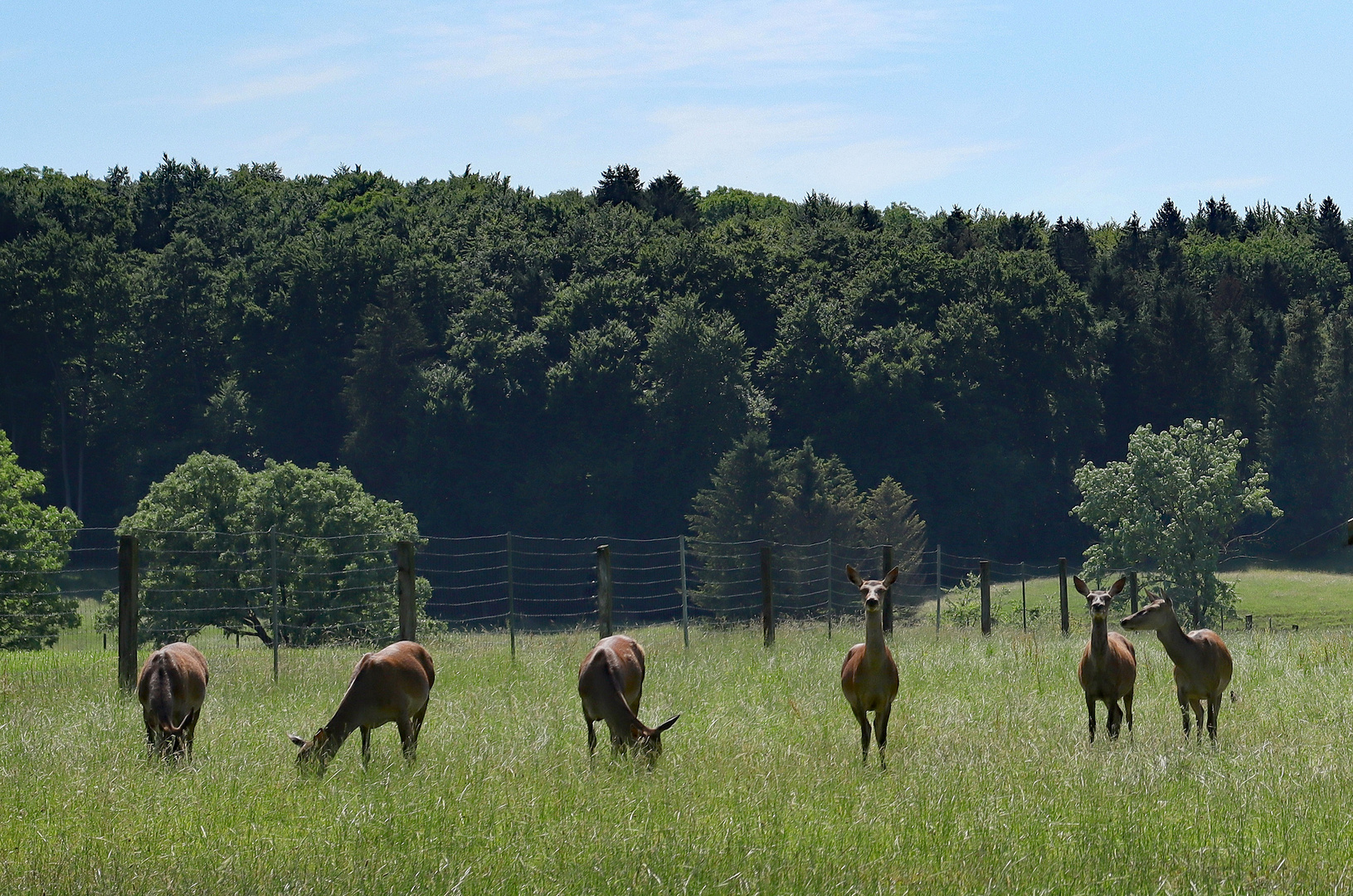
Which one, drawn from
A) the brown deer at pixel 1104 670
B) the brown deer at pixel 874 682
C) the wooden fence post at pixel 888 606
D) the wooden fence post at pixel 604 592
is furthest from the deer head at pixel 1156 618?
the wooden fence post at pixel 888 606

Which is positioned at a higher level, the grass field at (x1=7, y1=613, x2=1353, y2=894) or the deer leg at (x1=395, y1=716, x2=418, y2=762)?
the deer leg at (x1=395, y1=716, x2=418, y2=762)

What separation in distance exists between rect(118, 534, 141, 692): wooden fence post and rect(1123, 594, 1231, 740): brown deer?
9135 millimetres

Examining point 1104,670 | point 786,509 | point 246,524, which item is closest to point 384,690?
point 1104,670

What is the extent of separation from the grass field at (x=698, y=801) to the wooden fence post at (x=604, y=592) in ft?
10.6

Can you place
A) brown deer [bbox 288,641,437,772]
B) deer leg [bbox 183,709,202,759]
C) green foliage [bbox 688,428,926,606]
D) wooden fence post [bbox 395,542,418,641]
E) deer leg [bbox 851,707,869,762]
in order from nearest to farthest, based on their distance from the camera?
brown deer [bbox 288,641,437,772]
deer leg [bbox 183,709,202,759]
deer leg [bbox 851,707,869,762]
wooden fence post [bbox 395,542,418,641]
green foliage [bbox 688,428,926,606]

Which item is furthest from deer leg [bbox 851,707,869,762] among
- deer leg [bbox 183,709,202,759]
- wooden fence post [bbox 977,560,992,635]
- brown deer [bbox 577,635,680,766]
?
wooden fence post [bbox 977,560,992,635]

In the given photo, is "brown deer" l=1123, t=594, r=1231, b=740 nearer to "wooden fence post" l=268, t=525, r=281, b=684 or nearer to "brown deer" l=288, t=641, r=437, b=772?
"brown deer" l=288, t=641, r=437, b=772

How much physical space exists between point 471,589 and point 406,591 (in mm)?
39328

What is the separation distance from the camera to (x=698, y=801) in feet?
26.6

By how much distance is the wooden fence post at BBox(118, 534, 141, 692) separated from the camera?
1321 cm

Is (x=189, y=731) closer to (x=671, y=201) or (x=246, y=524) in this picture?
(x=246, y=524)

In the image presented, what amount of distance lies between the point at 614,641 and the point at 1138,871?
467cm

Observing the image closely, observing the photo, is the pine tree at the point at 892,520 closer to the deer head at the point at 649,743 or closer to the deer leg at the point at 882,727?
the deer leg at the point at 882,727

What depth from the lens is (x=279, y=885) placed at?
6.42 metres
